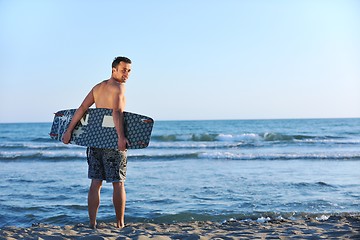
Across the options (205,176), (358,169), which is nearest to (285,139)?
(358,169)

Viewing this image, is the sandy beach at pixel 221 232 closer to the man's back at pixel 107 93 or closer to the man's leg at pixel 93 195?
the man's leg at pixel 93 195

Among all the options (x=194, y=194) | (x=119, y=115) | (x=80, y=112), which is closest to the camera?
(x=119, y=115)

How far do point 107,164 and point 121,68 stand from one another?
86 centimetres

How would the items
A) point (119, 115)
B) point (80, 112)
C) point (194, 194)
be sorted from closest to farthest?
point (119, 115) → point (80, 112) → point (194, 194)

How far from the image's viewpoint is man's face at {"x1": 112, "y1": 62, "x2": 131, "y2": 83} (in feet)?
12.7

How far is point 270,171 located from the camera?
948cm

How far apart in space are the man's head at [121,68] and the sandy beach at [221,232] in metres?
1.36

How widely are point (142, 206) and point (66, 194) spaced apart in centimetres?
149

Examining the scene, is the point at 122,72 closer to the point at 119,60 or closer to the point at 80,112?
the point at 119,60

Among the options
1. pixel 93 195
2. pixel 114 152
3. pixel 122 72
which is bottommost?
pixel 93 195

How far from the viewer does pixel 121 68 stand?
3.86 metres

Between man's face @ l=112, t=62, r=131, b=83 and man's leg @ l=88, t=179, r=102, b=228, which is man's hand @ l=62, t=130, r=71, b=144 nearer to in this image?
man's leg @ l=88, t=179, r=102, b=228

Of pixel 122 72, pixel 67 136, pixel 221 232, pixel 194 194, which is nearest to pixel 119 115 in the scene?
pixel 122 72

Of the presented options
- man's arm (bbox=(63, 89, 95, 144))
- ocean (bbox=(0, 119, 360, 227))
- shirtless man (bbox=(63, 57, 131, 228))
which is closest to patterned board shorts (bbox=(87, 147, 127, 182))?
shirtless man (bbox=(63, 57, 131, 228))
